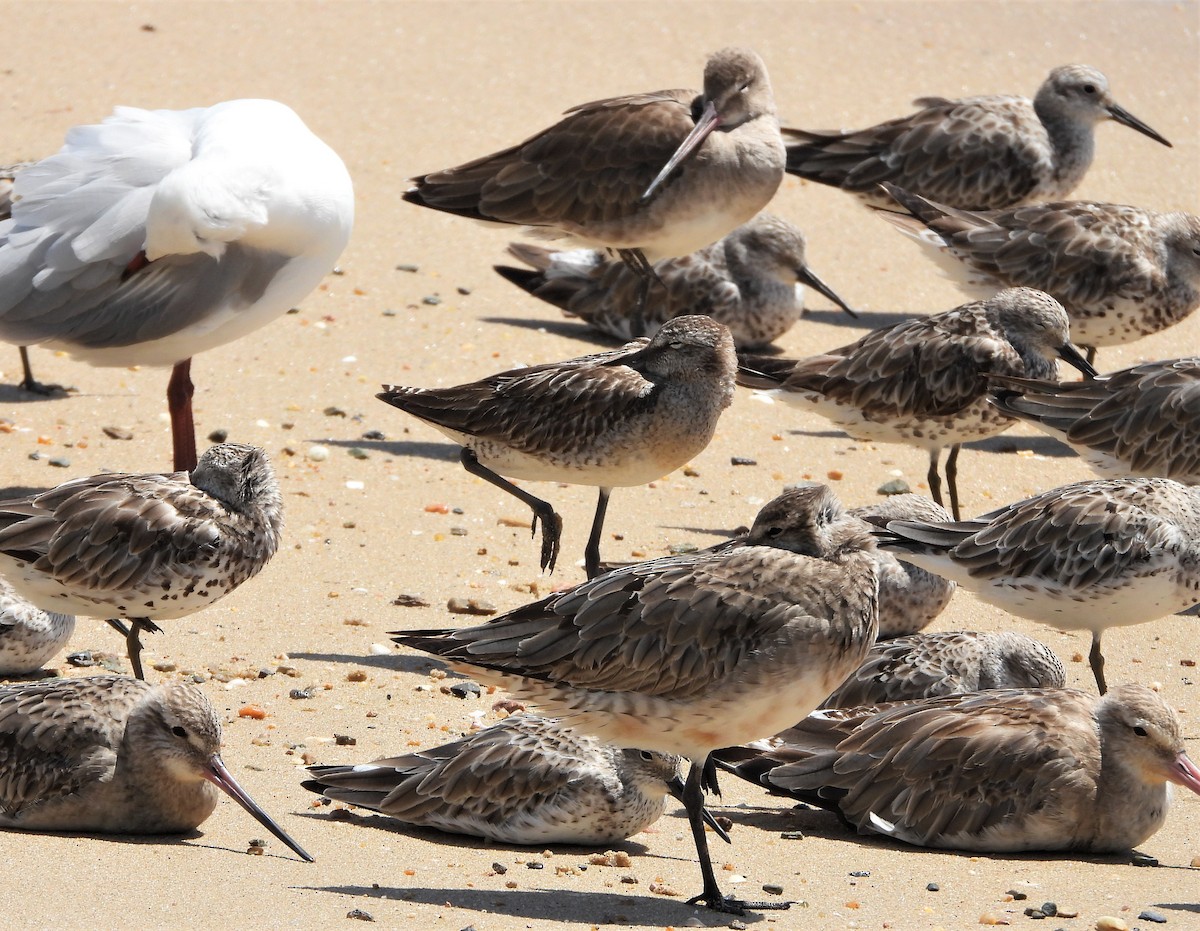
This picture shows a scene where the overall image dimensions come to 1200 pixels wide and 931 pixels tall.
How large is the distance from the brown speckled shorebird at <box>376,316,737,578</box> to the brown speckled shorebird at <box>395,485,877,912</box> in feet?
Answer: 6.21

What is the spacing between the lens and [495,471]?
25.9 feet

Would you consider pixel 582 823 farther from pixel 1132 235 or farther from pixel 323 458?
pixel 1132 235

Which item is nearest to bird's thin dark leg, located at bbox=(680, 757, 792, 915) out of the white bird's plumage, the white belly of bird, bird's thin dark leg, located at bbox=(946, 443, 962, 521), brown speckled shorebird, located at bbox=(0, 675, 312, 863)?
brown speckled shorebird, located at bbox=(0, 675, 312, 863)

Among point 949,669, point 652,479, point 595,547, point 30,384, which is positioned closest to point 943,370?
point 652,479

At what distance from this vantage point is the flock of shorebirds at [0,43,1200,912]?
17.7 ft

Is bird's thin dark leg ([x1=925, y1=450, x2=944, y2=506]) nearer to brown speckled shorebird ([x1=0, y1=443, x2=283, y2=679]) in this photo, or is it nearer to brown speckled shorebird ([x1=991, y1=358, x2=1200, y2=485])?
brown speckled shorebird ([x1=991, y1=358, x2=1200, y2=485])

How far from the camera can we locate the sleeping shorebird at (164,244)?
8180 mm

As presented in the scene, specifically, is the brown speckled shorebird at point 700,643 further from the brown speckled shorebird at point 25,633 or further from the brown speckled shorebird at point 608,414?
the brown speckled shorebird at point 608,414

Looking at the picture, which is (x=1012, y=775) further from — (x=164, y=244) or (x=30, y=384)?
(x=30, y=384)

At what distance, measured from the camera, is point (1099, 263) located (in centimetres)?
1011

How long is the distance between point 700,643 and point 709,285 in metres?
5.88

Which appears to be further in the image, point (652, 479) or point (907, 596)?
point (652, 479)

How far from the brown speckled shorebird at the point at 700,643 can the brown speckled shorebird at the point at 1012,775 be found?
2.43ft

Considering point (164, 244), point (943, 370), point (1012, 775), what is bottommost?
point (1012, 775)
